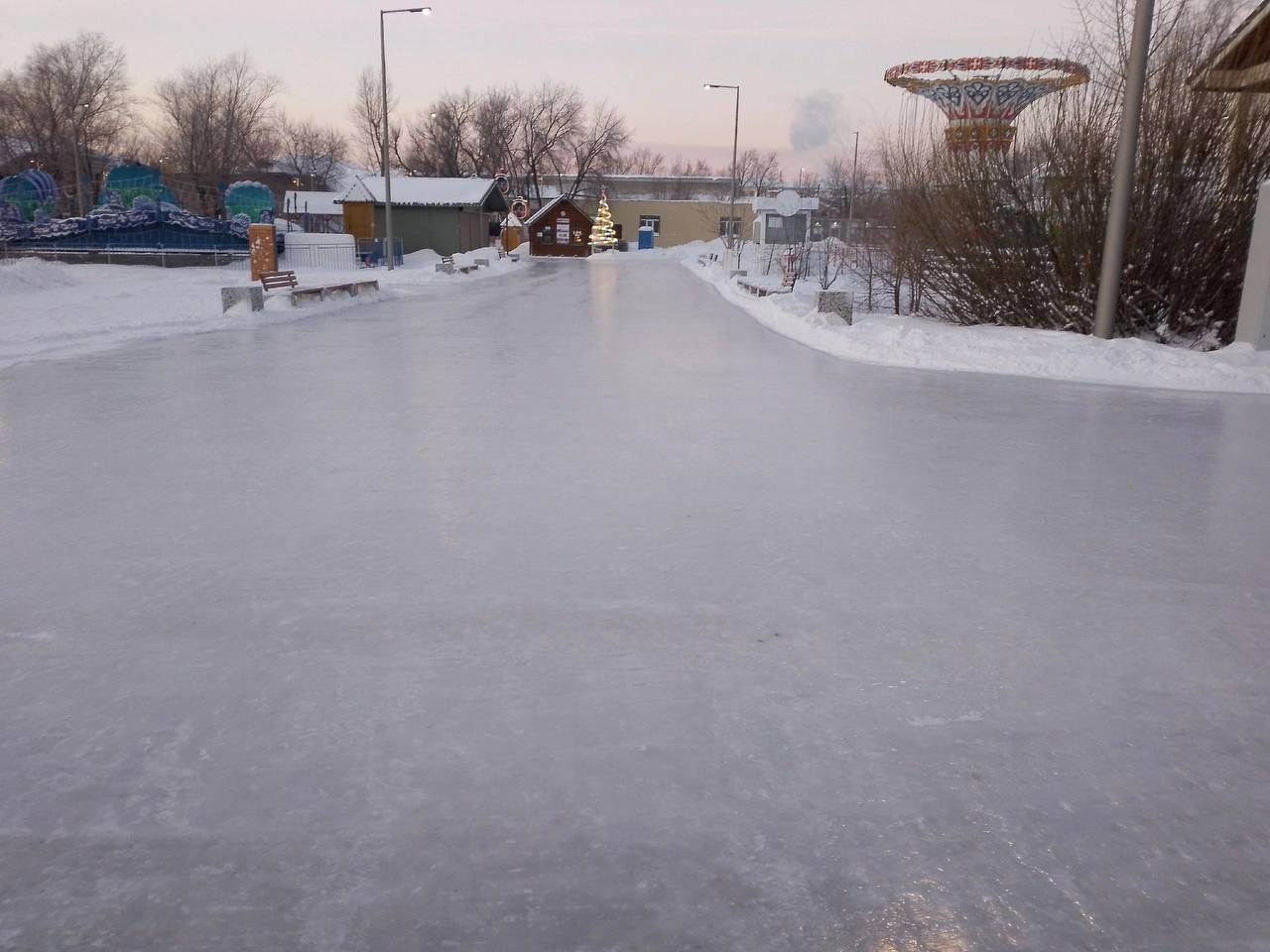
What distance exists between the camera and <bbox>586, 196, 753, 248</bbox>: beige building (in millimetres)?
94438

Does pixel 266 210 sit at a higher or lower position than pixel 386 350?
higher

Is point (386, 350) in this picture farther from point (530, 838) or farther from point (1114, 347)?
point (530, 838)

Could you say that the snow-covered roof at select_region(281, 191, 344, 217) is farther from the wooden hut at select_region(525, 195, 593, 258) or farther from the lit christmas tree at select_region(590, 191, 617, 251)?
the lit christmas tree at select_region(590, 191, 617, 251)

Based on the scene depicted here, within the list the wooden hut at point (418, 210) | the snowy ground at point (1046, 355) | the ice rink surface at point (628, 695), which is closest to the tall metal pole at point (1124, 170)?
the snowy ground at point (1046, 355)

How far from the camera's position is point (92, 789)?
9.77 feet

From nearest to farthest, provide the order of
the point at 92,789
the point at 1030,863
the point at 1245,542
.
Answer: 1. the point at 1030,863
2. the point at 92,789
3. the point at 1245,542

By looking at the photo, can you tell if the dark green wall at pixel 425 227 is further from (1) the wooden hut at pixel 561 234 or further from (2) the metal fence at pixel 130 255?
(1) the wooden hut at pixel 561 234

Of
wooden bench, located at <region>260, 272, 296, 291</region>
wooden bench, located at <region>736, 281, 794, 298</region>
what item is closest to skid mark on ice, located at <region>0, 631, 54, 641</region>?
wooden bench, located at <region>260, 272, 296, 291</region>

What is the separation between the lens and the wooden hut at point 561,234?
235ft

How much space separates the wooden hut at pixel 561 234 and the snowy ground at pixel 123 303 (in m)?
34.4

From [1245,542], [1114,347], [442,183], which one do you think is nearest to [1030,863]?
[1245,542]

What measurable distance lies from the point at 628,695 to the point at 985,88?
23020 millimetres

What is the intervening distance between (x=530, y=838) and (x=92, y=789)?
1.35 metres

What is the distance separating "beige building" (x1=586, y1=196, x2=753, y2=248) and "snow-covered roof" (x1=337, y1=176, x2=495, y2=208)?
39.9 metres
